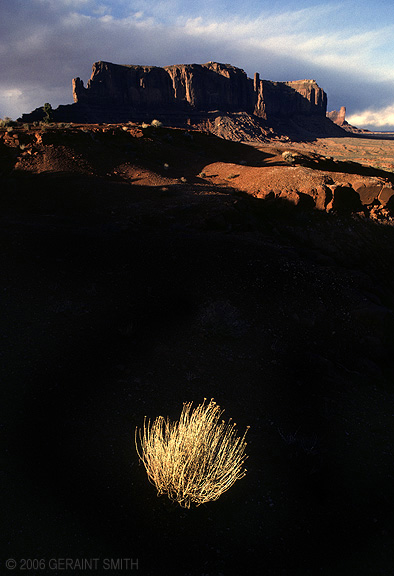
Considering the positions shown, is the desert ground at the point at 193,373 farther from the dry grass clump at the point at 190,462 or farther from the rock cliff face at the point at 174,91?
A: the rock cliff face at the point at 174,91

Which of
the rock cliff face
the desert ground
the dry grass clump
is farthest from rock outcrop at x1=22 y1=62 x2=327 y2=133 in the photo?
the dry grass clump

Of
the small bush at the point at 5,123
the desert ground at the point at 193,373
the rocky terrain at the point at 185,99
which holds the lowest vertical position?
the desert ground at the point at 193,373

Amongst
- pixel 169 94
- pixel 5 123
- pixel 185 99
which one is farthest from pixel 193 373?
pixel 185 99

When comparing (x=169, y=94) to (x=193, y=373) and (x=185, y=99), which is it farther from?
(x=193, y=373)

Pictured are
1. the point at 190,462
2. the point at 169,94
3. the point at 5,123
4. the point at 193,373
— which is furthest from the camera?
the point at 169,94

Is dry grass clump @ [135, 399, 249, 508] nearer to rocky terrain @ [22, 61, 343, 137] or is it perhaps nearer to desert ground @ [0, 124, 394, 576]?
desert ground @ [0, 124, 394, 576]

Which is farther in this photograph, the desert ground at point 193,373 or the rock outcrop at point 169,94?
the rock outcrop at point 169,94

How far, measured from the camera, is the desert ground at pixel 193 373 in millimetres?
3203

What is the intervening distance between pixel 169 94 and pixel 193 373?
118 meters

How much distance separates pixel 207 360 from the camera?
564cm

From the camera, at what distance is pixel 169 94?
10350cm

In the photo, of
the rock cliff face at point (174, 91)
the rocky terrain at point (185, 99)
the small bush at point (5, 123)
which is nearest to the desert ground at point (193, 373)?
the small bush at point (5, 123)

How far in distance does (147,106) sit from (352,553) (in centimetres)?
11514

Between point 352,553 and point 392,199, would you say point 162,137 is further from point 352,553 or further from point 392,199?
point 352,553
